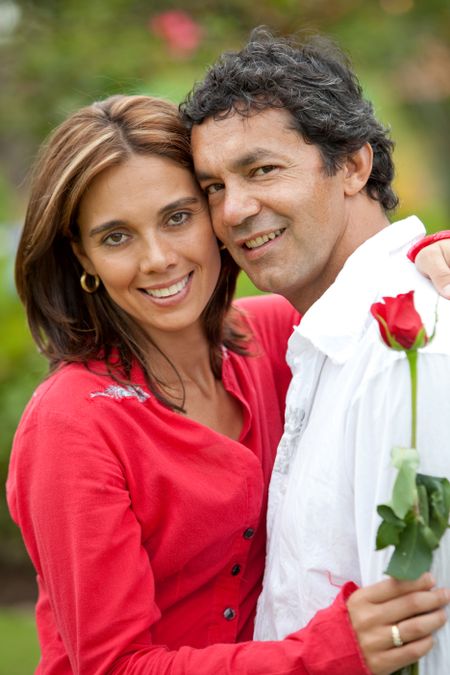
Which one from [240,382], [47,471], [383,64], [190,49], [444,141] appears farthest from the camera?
[444,141]

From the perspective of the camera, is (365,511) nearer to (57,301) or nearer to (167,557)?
(167,557)

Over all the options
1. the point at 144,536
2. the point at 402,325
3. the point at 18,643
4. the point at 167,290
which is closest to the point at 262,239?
the point at 167,290

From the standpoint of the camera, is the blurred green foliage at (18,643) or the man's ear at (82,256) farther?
the blurred green foliage at (18,643)

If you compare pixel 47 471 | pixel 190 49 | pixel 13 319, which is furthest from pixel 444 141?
pixel 47 471

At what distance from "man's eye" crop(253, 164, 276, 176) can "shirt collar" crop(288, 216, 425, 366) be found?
0.29 m

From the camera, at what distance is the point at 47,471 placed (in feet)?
7.46

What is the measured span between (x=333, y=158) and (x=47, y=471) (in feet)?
3.38

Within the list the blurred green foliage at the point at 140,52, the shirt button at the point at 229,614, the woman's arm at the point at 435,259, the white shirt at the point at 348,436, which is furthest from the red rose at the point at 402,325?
the blurred green foliage at the point at 140,52

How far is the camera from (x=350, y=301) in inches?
87.7

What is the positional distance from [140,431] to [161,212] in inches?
21.4

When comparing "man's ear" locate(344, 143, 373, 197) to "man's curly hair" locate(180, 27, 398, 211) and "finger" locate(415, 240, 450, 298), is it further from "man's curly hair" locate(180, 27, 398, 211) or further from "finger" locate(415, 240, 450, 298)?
"finger" locate(415, 240, 450, 298)

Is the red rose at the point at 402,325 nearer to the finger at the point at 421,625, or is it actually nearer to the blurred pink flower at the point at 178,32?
the finger at the point at 421,625

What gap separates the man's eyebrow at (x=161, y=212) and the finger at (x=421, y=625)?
1.17 metres

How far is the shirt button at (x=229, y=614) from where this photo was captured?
8.27 feet
